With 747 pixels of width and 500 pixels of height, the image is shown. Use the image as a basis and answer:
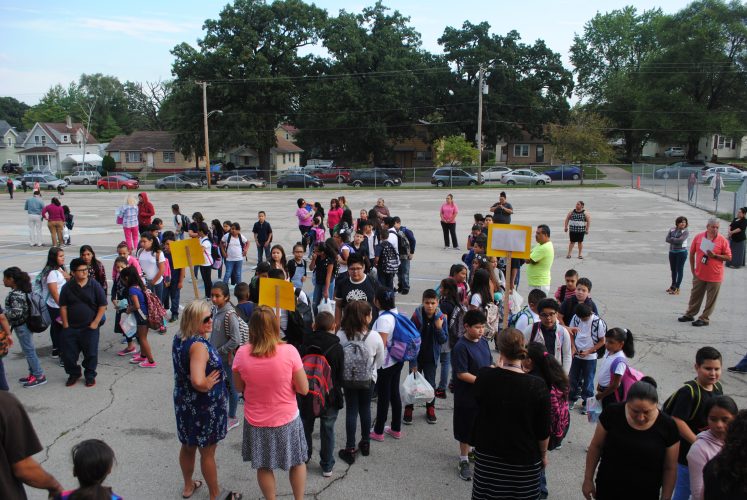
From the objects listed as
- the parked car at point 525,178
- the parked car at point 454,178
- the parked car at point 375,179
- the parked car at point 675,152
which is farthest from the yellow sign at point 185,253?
the parked car at point 675,152

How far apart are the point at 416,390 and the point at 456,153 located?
144 ft

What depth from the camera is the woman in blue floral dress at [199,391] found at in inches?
175

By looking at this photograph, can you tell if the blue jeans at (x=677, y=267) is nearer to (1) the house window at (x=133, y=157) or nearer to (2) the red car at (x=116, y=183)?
(2) the red car at (x=116, y=183)

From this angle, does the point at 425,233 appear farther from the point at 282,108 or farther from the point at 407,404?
the point at 282,108

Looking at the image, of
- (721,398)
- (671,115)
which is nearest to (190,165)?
(671,115)

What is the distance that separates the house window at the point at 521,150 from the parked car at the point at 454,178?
86.3ft

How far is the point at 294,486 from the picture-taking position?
4582 mm

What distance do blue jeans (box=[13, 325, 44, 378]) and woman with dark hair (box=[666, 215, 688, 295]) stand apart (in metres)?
11.3

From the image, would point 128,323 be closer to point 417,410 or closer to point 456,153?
point 417,410

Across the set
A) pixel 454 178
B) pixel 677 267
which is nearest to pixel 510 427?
pixel 677 267

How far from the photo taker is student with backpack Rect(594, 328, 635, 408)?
16.6 ft

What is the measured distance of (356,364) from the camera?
514 cm

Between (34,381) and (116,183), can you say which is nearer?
(34,381)

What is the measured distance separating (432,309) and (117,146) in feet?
249
